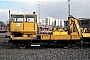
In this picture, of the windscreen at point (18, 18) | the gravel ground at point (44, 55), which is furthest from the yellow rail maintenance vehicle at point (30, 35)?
the gravel ground at point (44, 55)

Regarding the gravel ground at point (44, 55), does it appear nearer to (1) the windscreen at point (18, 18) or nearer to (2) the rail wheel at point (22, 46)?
(2) the rail wheel at point (22, 46)

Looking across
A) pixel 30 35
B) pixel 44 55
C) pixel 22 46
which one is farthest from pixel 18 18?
pixel 44 55

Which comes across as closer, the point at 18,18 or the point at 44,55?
the point at 44,55

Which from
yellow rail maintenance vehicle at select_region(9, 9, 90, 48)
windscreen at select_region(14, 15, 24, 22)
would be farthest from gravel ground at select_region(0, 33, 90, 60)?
windscreen at select_region(14, 15, 24, 22)

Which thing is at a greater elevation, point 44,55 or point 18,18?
point 18,18

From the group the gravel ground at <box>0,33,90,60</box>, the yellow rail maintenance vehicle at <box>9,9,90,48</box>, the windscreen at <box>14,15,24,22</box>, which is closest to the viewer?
the gravel ground at <box>0,33,90,60</box>

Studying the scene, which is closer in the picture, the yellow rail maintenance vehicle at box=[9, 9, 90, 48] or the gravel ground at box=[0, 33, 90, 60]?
the gravel ground at box=[0, 33, 90, 60]

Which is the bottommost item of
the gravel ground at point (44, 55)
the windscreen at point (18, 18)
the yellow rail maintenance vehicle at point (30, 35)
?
the gravel ground at point (44, 55)

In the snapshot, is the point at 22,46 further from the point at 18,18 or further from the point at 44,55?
the point at 44,55

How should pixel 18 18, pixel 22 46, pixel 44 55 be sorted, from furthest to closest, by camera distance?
pixel 22 46 < pixel 18 18 < pixel 44 55

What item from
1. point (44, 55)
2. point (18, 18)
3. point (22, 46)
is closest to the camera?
point (44, 55)

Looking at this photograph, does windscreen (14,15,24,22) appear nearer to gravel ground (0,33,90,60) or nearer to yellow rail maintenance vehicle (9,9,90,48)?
yellow rail maintenance vehicle (9,9,90,48)

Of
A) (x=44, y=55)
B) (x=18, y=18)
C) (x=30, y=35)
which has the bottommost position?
(x=44, y=55)

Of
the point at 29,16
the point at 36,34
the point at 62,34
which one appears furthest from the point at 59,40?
the point at 29,16
